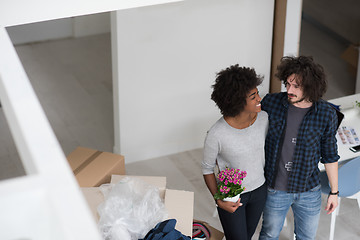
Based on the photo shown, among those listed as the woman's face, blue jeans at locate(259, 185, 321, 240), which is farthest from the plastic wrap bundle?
the woman's face

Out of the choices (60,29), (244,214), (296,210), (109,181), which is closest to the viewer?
(244,214)

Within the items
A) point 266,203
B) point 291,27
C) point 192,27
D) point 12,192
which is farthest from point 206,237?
point 12,192

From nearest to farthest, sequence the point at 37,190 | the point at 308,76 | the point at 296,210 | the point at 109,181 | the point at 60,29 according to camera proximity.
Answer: the point at 37,190
the point at 308,76
the point at 296,210
the point at 109,181
the point at 60,29

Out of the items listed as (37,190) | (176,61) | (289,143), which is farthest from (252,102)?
(176,61)

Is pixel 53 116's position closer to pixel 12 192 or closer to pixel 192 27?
pixel 192 27

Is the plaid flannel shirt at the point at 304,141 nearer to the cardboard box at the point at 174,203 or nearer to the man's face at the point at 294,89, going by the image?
the man's face at the point at 294,89

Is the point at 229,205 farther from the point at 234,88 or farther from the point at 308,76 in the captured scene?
the point at 308,76

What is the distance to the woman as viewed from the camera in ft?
8.50

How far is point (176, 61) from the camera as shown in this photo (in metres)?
4.59

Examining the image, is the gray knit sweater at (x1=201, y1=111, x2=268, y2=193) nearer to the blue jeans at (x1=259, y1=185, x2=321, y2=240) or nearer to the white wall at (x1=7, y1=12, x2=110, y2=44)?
the blue jeans at (x1=259, y1=185, x2=321, y2=240)

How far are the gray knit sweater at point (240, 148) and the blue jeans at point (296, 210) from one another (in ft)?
0.53

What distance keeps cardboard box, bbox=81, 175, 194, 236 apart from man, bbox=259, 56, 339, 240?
44 cm

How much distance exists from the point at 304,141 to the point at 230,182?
1.38 feet

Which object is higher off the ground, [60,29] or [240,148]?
[60,29]
